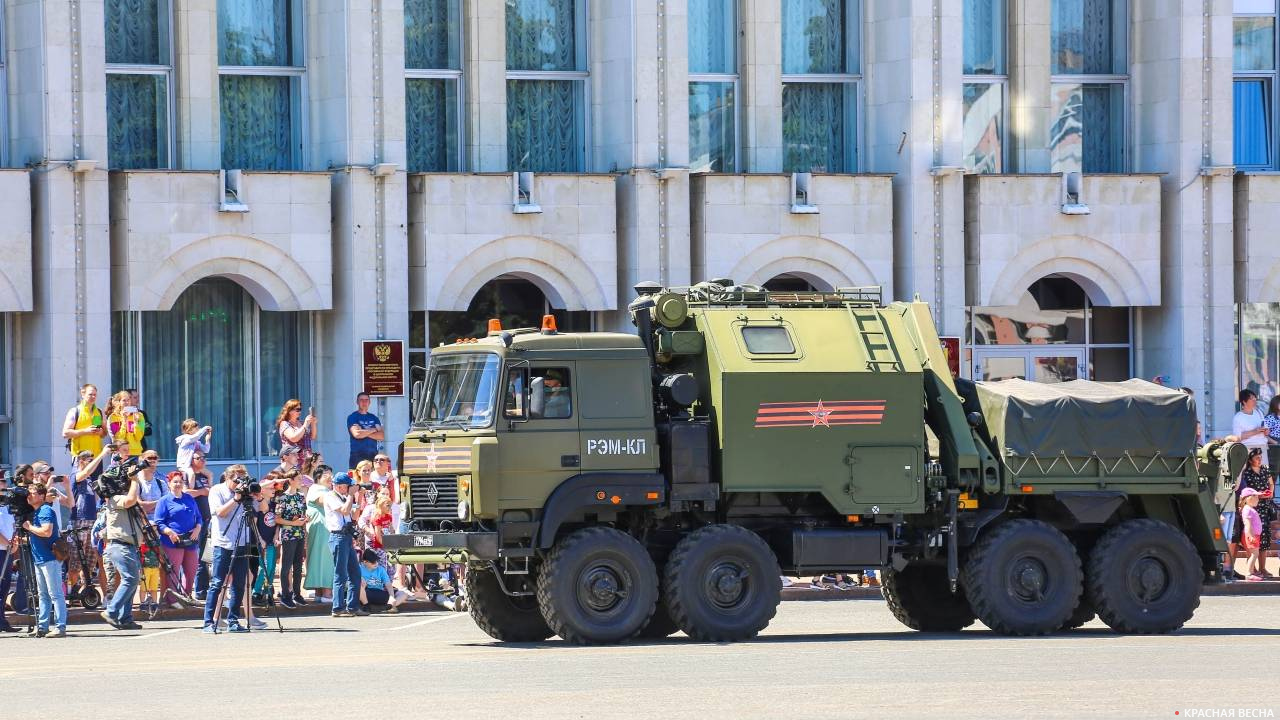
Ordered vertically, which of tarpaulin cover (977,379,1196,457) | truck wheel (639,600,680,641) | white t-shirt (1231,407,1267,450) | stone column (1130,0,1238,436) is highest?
stone column (1130,0,1238,436)

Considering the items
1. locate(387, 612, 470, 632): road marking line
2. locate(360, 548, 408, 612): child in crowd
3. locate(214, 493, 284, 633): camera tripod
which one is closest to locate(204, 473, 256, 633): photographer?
locate(214, 493, 284, 633): camera tripod

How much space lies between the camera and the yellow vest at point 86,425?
27312mm

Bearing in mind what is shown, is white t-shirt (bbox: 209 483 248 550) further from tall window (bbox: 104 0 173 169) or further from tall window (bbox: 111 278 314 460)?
Result: tall window (bbox: 104 0 173 169)

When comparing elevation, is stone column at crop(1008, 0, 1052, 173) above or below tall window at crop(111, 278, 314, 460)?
above

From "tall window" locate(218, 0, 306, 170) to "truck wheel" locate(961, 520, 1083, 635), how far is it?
51.0 feet

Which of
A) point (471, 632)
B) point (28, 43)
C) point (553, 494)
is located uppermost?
point (28, 43)

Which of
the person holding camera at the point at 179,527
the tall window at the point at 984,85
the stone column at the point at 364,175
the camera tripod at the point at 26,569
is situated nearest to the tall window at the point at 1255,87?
the tall window at the point at 984,85

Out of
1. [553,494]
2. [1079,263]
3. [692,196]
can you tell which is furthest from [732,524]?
[1079,263]

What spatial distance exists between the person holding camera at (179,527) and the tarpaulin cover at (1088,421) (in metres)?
8.91

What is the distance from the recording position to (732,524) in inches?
810

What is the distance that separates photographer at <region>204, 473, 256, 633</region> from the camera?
2183 centimetres

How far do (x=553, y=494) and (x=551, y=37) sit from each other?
15.6m

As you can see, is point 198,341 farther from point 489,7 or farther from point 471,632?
point 471,632

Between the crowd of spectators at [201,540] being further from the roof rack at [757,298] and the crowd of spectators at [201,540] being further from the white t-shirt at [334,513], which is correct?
the roof rack at [757,298]
